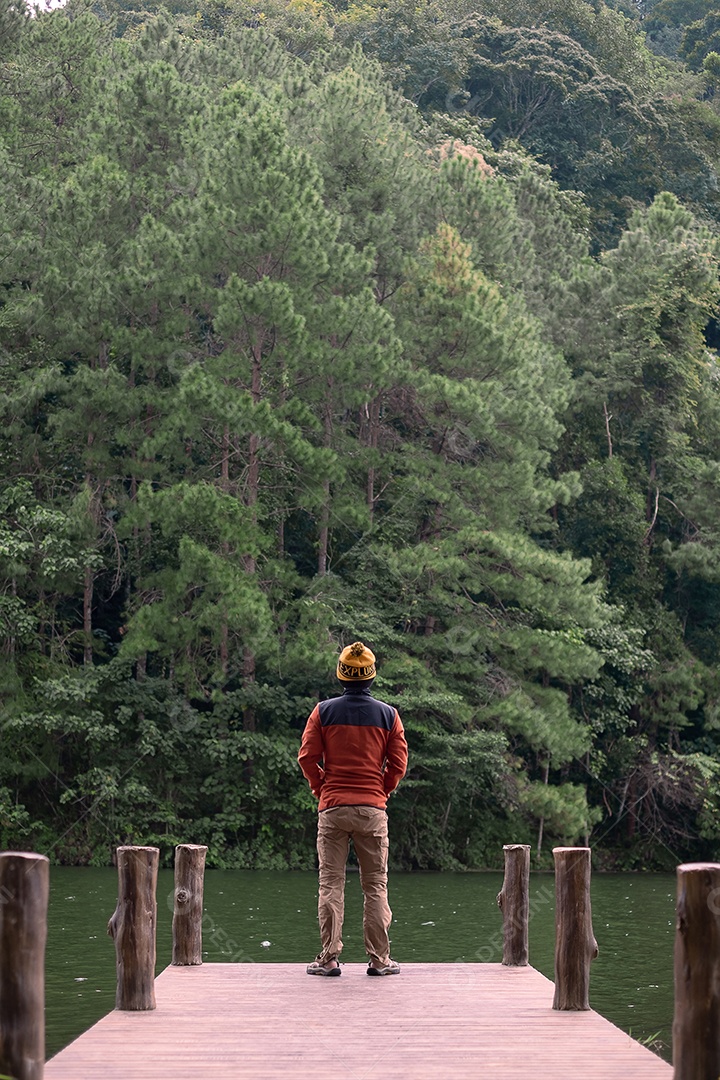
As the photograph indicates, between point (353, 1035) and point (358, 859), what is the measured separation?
4.95ft

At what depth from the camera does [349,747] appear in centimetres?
788

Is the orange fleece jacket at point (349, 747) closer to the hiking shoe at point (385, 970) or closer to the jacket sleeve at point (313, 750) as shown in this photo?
the jacket sleeve at point (313, 750)

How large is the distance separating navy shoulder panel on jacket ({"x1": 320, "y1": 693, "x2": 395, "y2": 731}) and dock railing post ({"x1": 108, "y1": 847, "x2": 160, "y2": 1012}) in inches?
46.0

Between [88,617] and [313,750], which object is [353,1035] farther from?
[88,617]

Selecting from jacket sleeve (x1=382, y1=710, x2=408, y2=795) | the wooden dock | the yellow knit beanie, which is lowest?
the wooden dock

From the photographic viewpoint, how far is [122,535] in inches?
1019

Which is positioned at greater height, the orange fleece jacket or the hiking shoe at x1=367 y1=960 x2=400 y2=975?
→ the orange fleece jacket

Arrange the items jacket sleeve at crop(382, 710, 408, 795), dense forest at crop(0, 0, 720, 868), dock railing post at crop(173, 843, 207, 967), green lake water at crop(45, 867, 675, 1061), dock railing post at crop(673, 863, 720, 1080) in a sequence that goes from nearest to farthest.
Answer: dock railing post at crop(673, 863, 720, 1080), jacket sleeve at crop(382, 710, 408, 795), dock railing post at crop(173, 843, 207, 967), green lake water at crop(45, 867, 675, 1061), dense forest at crop(0, 0, 720, 868)

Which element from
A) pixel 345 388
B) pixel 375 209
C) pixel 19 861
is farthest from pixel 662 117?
pixel 19 861

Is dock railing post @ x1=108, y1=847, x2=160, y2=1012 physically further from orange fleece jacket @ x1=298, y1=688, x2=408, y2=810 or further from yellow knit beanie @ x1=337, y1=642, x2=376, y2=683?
yellow knit beanie @ x1=337, y1=642, x2=376, y2=683

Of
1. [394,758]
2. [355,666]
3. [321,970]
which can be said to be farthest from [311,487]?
[355,666]

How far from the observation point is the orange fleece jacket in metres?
7.88

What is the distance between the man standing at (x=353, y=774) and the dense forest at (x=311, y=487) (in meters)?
15.9

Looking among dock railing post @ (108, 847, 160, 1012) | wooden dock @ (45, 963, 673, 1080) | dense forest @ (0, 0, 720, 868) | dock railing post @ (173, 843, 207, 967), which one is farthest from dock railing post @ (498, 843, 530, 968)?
dense forest @ (0, 0, 720, 868)
